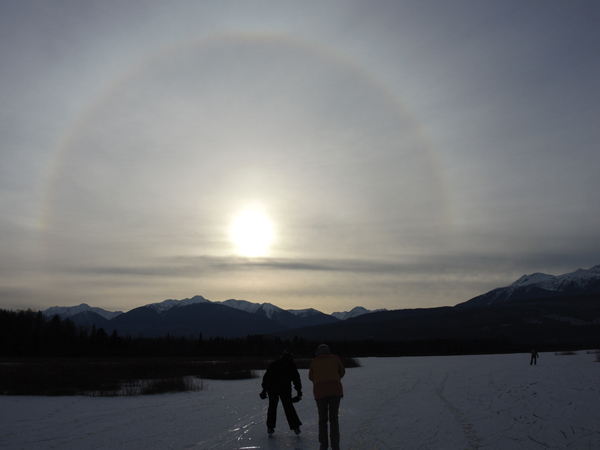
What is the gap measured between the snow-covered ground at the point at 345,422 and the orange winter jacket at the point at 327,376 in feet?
5.45

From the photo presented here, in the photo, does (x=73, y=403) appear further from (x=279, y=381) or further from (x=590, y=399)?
(x=590, y=399)

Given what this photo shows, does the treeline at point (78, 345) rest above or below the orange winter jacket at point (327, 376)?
below

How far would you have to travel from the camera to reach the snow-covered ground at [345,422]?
1020 centimetres

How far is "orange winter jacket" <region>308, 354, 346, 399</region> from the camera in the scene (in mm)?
8906

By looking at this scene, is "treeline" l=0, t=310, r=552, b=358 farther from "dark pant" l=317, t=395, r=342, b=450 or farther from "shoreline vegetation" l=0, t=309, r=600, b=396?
"dark pant" l=317, t=395, r=342, b=450

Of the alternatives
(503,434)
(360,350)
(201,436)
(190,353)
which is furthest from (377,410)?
(360,350)

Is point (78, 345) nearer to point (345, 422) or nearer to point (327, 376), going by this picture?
point (345, 422)

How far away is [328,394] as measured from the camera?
29.1ft

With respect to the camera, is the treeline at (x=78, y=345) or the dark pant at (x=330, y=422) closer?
the dark pant at (x=330, y=422)

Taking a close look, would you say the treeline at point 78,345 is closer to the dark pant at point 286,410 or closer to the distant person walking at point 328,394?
the dark pant at point 286,410

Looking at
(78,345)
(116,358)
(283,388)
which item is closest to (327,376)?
(283,388)

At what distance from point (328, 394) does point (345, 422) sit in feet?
15.3

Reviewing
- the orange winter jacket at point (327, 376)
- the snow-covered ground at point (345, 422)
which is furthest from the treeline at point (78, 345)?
the orange winter jacket at point (327, 376)

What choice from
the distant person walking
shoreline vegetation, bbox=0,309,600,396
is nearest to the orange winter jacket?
the distant person walking
